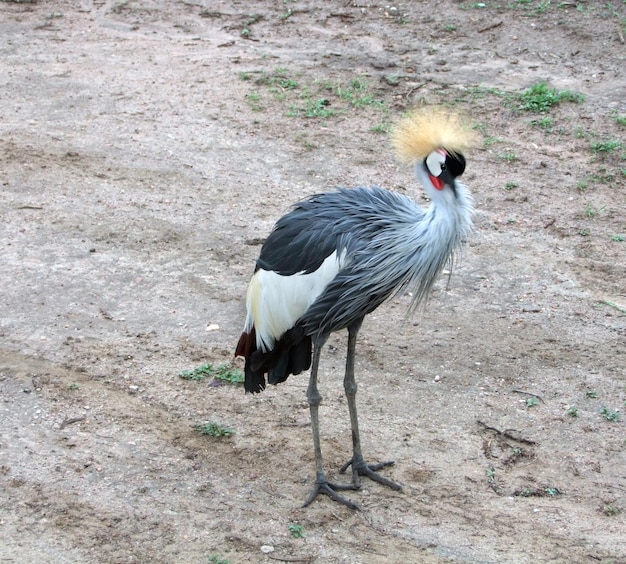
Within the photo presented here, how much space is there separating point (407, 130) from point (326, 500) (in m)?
1.80

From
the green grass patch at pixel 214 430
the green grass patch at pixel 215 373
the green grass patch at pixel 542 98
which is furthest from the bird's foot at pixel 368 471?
the green grass patch at pixel 542 98

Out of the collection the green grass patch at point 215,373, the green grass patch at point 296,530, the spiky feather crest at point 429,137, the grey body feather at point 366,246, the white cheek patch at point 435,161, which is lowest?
the green grass patch at point 296,530

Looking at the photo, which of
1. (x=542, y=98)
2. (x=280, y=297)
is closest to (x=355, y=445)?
(x=280, y=297)

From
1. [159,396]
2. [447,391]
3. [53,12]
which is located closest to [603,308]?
[447,391]

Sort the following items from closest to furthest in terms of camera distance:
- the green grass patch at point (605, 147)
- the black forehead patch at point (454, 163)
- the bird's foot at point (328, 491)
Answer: the black forehead patch at point (454, 163), the bird's foot at point (328, 491), the green grass patch at point (605, 147)

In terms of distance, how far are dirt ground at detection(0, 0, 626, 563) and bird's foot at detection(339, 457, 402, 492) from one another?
0.07 m

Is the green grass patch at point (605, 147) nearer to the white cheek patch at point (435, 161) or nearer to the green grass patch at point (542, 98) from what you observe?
the green grass patch at point (542, 98)

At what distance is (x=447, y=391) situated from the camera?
16.5 ft

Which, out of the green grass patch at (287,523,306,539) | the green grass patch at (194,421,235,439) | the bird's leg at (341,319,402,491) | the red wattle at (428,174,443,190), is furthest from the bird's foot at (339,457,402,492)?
the red wattle at (428,174,443,190)

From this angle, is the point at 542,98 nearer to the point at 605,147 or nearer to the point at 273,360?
the point at 605,147

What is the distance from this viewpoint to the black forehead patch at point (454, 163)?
3844 millimetres

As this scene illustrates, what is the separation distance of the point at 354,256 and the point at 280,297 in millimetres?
442

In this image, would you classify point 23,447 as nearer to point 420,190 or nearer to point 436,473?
point 436,473

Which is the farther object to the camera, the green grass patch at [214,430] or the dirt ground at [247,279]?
the green grass patch at [214,430]
